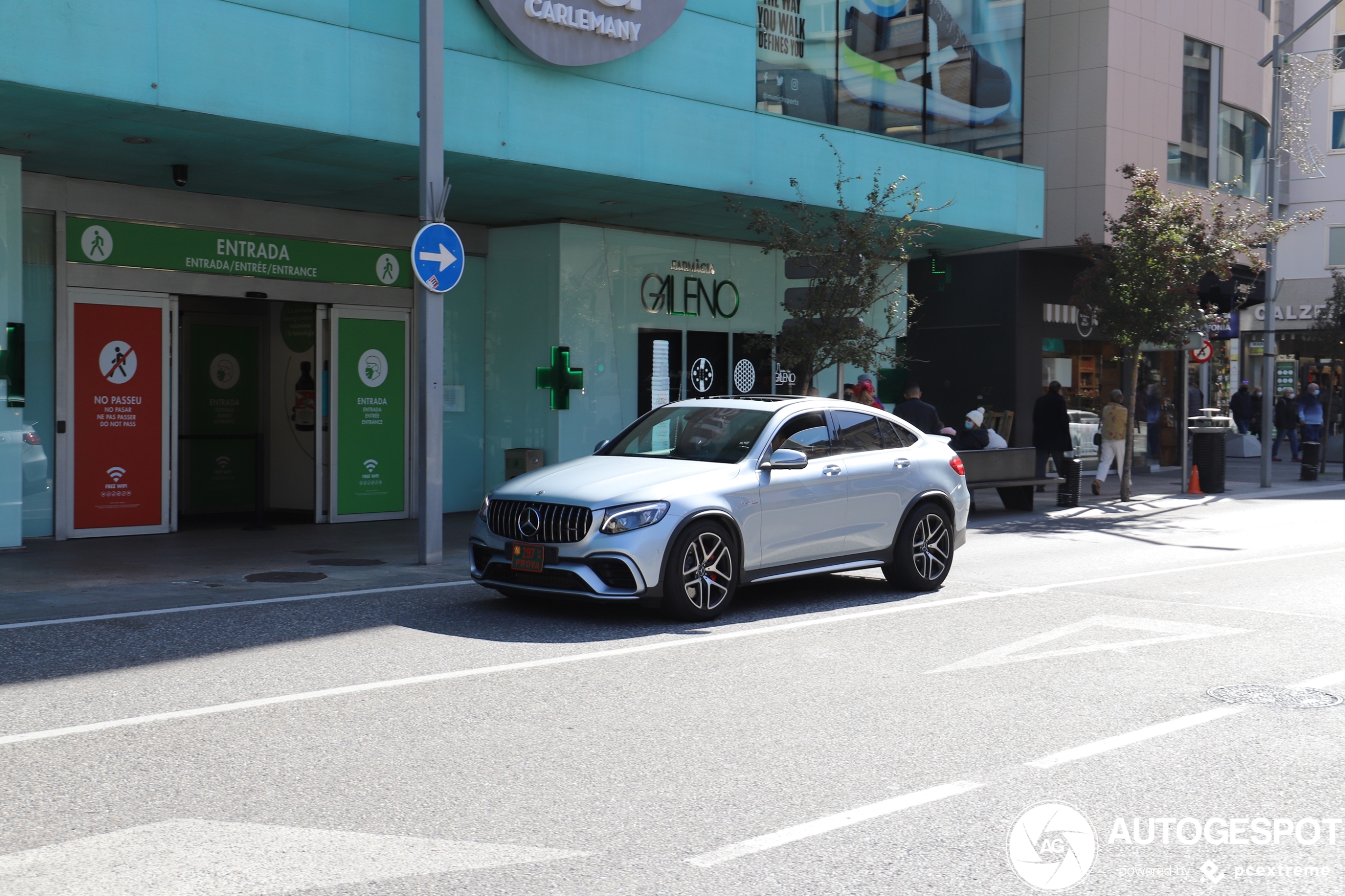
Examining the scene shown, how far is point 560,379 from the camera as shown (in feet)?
53.3

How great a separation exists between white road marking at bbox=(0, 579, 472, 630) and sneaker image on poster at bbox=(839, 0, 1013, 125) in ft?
35.5

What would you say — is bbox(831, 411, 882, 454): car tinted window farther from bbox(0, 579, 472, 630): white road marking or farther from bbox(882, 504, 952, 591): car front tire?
bbox(0, 579, 472, 630): white road marking

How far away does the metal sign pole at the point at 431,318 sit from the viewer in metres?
12.2

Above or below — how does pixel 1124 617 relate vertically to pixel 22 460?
below

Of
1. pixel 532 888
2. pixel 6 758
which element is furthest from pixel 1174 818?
pixel 6 758

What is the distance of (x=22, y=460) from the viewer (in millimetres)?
13789

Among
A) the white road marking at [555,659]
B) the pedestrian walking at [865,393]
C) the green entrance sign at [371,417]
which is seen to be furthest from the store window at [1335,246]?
the green entrance sign at [371,417]

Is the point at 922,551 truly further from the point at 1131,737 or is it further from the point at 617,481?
the point at 1131,737

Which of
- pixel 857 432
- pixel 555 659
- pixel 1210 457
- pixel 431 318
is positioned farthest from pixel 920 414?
pixel 555 659

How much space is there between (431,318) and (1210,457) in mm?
15525

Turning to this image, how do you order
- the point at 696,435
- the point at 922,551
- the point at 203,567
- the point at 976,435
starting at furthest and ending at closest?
the point at 976,435, the point at 203,567, the point at 922,551, the point at 696,435

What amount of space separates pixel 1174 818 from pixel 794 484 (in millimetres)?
5214

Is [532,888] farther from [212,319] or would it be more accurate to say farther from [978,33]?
[978,33]

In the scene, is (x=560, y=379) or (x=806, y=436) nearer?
(x=806, y=436)
